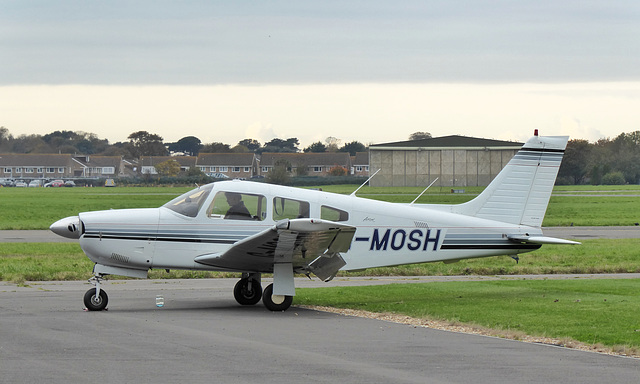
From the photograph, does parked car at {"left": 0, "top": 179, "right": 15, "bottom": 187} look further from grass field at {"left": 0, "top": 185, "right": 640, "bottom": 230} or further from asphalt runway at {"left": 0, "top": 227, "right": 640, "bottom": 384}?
asphalt runway at {"left": 0, "top": 227, "right": 640, "bottom": 384}

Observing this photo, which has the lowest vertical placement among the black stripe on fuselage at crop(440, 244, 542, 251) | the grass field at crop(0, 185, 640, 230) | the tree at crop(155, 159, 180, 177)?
the grass field at crop(0, 185, 640, 230)

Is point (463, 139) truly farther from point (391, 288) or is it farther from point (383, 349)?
point (383, 349)

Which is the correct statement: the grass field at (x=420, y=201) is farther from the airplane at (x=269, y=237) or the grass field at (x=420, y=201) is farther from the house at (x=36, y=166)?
the house at (x=36, y=166)

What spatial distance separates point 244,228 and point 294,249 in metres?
1.27

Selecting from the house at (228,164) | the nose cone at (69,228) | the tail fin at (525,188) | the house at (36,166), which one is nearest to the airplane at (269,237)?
the nose cone at (69,228)

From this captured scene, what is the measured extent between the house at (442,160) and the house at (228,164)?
34.6 metres

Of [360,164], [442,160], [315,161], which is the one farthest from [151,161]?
[442,160]

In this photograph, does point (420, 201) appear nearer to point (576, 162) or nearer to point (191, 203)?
point (191, 203)

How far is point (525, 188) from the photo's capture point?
51.3 feet

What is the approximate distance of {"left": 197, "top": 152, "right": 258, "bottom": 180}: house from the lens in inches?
3698

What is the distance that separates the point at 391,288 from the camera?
1689 centimetres

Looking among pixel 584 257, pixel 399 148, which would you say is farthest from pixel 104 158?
pixel 584 257

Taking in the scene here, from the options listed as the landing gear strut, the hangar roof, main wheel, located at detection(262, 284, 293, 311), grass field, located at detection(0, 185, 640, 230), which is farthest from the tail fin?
the hangar roof

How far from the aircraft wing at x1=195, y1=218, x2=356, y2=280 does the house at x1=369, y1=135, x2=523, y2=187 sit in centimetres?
4078
